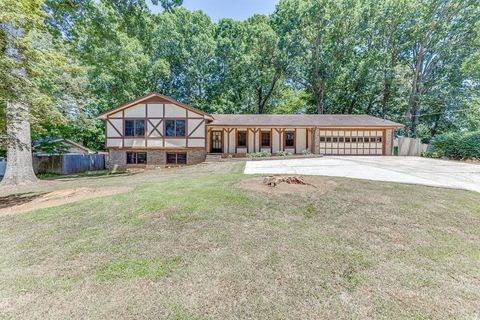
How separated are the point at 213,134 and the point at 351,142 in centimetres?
1224

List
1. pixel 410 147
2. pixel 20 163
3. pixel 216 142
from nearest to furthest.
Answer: pixel 20 163 < pixel 216 142 < pixel 410 147

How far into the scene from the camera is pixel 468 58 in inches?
973

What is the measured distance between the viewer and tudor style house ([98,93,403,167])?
18.7m

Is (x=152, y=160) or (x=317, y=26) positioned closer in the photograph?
(x=152, y=160)

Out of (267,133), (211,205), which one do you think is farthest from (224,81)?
(211,205)

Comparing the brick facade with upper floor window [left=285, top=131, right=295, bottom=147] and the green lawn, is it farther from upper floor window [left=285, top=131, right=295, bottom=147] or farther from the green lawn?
the green lawn

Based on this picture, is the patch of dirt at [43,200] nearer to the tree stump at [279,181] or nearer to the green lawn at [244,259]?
the green lawn at [244,259]

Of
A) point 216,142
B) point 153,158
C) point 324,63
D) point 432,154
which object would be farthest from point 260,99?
point 432,154

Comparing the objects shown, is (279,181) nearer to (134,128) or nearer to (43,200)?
(43,200)

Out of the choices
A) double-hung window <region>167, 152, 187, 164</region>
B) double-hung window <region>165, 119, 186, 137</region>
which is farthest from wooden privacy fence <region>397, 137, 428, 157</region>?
double-hung window <region>165, 119, 186, 137</region>

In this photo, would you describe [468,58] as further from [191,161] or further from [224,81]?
[191,161]

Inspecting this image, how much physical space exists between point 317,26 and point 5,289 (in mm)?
30693

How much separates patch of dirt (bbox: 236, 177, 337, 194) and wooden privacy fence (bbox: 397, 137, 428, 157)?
713 inches

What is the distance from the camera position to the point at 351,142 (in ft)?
72.7
